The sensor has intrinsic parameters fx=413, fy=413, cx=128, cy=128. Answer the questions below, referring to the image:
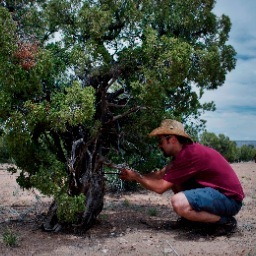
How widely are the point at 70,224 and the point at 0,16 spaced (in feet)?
9.11

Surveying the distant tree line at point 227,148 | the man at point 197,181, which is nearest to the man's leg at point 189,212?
the man at point 197,181

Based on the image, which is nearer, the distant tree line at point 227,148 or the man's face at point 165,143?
the man's face at point 165,143

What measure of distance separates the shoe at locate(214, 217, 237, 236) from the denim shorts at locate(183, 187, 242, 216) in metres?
0.19

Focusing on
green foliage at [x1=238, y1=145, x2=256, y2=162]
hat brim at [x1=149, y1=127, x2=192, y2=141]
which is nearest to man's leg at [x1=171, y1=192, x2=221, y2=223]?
hat brim at [x1=149, y1=127, x2=192, y2=141]

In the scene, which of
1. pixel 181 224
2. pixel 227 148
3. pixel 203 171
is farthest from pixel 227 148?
pixel 203 171

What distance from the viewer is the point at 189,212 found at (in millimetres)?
5027

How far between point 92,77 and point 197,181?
1882mm

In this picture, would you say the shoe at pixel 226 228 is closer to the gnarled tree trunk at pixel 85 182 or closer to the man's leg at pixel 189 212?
the man's leg at pixel 189 212

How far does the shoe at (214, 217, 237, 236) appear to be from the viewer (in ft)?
17.0

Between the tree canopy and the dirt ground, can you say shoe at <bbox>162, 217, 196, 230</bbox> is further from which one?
the tree canopy

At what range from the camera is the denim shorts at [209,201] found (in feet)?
16.3

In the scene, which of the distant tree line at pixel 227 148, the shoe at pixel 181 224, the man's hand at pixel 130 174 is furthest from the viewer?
the distant tree line at pixel 227 148

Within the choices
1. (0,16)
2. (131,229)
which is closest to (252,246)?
(131,229)

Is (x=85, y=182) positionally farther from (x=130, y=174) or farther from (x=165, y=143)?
(x=165, y=143)
